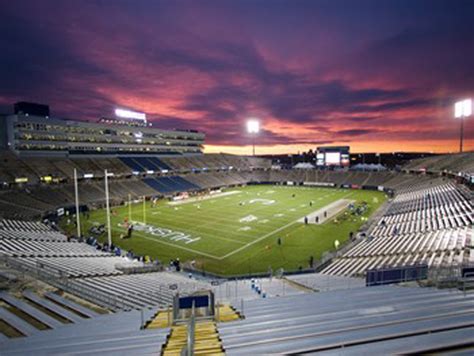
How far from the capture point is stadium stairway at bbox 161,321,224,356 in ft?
16.1

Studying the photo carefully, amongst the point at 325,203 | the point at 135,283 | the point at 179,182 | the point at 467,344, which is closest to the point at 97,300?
the point at 135,283

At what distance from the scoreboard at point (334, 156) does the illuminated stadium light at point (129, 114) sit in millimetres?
48923

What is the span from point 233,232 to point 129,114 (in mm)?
54816

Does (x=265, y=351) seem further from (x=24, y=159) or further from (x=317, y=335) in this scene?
(x=24, y=159)

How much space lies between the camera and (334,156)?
74.2m

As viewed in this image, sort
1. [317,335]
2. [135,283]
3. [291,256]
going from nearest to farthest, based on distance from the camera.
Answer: [317,335] → [135,283] → [291,256]

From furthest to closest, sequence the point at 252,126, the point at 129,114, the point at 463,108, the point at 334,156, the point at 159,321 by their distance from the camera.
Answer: the point at 252,126 < the point at 334,156 < the point at 129,114 < the point at 463,108 < the point at 159,321

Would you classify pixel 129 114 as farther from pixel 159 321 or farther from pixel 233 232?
pixel 159 321

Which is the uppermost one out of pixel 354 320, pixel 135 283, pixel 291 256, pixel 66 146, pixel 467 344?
pixel 66 146

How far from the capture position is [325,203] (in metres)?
50.0

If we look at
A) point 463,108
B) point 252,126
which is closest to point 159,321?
point 463,108

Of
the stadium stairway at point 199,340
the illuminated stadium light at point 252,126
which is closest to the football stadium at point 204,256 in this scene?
the stadium stairway at point 199,340

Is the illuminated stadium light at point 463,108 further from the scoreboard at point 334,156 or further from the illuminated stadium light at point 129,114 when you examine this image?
the illuminated stadium light at point 129,114

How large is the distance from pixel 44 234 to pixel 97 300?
65.4ft
